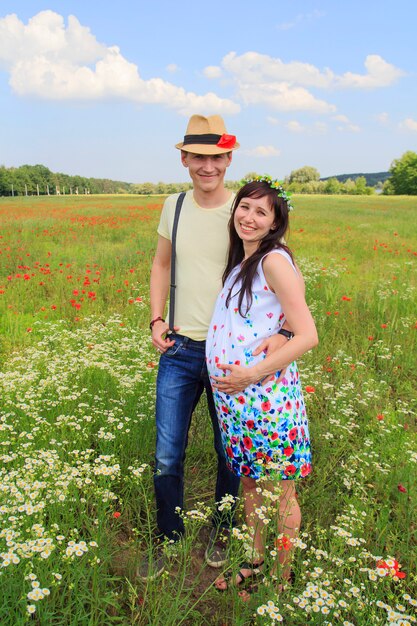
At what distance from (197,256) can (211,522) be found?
Answer: 5.62 ft

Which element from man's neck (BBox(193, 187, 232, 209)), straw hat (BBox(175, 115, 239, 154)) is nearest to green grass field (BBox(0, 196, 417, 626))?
man's neck (BBox(193, 187, 232, 209))

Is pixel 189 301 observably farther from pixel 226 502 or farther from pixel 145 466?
pixel 226 502

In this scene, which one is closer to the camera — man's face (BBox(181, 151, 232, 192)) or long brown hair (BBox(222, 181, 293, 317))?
long brown hair (BBox(222, 181, 293, 317))

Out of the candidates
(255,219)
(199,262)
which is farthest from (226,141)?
(199,262)

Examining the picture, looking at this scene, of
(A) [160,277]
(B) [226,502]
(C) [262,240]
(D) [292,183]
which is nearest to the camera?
(B) [226,502]

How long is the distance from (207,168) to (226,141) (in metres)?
0.18

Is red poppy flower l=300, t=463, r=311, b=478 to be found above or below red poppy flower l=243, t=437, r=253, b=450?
below

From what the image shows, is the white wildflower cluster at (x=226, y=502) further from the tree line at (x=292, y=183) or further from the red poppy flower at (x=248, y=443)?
the tree line at (x=292, y=183)

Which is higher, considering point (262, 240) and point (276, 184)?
point (276, 184)

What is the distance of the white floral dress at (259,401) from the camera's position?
7.72 ft

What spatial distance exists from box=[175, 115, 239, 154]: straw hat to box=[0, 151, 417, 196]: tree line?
55.7m

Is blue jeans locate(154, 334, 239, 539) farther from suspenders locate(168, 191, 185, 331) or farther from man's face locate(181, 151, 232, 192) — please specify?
man's face locate(181, 151, 232, 192)

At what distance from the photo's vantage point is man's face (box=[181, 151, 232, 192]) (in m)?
2.60

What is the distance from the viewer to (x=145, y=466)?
2.63 meters
